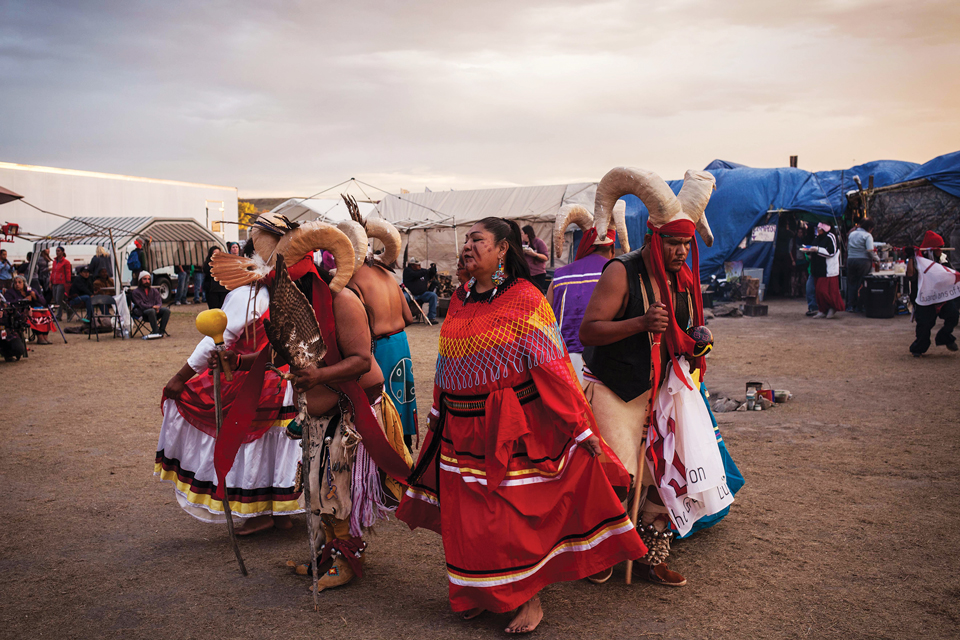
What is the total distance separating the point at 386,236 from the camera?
16.9ft

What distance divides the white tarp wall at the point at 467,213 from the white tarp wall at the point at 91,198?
643cm

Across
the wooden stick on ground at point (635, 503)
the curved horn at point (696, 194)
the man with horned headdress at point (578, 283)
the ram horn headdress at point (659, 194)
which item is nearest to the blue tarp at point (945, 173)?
the man with horned headdress at point (578, 283)

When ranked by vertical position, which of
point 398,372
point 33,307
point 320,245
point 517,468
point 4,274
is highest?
point 320,245

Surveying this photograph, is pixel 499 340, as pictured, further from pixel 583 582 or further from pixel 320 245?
pixel 583 582

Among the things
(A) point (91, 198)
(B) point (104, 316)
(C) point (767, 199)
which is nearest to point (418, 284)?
(B) point (104, 316)

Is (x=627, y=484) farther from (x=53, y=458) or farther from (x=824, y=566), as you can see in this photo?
(x=53, y=458)

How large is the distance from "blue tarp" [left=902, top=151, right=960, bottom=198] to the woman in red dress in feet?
54.4

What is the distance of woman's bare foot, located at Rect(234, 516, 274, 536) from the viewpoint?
421 cm

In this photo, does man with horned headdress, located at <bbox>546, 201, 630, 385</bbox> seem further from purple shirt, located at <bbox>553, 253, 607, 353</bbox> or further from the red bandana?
the red bandana

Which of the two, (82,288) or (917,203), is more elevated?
(917,203)

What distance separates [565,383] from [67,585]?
2.76 m

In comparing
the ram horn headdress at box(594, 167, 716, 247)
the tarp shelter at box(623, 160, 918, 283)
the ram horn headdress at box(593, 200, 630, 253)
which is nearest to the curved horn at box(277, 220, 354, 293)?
the ram horn headdress at box(594, 167, 716, 247)

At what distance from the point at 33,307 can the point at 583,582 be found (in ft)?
46.5

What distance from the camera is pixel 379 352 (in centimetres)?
454
